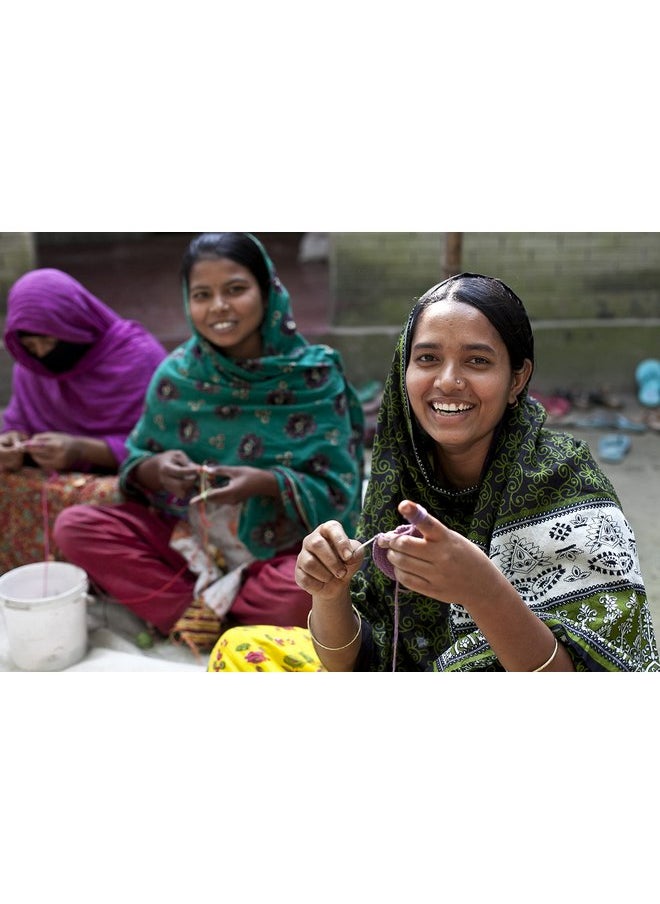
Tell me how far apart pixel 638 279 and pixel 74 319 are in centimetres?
395

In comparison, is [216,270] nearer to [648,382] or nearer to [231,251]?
[231,251]

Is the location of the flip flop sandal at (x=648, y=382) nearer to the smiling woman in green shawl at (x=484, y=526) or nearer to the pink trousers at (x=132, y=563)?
the pink trousers at (x=132, y=563)

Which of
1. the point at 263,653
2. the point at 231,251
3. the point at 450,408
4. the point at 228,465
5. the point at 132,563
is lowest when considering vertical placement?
the point at 132,563

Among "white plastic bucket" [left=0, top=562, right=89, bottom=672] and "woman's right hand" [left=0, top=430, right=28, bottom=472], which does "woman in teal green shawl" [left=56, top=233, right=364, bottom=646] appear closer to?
"white plastic bucket" [left=0, top=562, right=89, bottom=672]

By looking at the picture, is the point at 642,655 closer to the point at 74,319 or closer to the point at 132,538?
the point at 132,538

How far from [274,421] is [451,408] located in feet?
4.91

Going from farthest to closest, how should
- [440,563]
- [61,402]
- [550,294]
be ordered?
[550,294] → [61,402] → [440,563]

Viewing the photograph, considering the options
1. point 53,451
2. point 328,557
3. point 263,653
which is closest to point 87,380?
point 53,451

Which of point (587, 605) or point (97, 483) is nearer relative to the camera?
point (587, 605)

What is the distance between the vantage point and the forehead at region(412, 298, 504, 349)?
1.67 metres

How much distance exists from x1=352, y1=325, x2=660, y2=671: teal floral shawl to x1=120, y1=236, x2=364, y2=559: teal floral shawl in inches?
48.8

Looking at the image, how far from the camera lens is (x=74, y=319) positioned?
140 inches

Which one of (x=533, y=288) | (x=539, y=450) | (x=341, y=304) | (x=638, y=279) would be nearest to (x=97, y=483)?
(x=539, y=450)

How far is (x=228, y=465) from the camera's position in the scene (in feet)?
10.4
